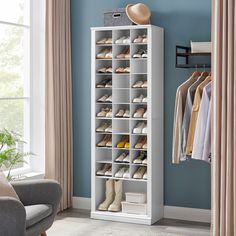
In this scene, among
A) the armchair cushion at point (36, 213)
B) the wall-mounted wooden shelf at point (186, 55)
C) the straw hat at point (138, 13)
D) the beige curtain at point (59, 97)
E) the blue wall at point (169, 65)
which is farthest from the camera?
the beige curtain at point (59, 97)

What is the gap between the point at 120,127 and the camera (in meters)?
5.64

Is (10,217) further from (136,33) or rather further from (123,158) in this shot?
(136,33)

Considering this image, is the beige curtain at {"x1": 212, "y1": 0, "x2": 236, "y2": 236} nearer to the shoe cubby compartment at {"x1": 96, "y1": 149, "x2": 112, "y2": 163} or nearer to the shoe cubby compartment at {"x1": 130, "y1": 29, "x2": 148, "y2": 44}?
the shoe cubby compartment at {"x1": 130, "y1": 29, "x2": 148, "y2": 44}

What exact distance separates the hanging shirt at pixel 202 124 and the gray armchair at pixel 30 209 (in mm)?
1322

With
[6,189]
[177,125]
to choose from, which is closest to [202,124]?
[177,125]

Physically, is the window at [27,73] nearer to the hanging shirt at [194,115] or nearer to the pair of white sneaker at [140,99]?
the pair of white sneaker at [140,99]

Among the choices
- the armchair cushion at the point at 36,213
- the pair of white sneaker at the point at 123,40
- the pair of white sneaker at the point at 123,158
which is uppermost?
the pair of white sneaker at the point at 123,40

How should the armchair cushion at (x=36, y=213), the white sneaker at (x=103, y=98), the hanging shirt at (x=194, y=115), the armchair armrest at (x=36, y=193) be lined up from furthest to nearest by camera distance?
1. the white sneaker at (x=103, y=98)
2. the hanging shirt at (x=194, y=115)
3. the armchair armrest at (x=36, y=193)
4. the armchair cushion at (x=36, y=213)

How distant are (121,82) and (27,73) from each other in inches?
40.5

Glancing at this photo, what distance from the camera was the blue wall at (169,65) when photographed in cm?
545

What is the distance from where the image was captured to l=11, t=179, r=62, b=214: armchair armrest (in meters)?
4.29

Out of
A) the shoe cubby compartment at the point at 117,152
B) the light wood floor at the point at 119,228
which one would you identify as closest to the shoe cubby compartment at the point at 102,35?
the shoe cubby compartment at the point at 117,152

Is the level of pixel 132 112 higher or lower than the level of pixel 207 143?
higher

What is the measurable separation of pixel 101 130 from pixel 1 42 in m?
1.34
